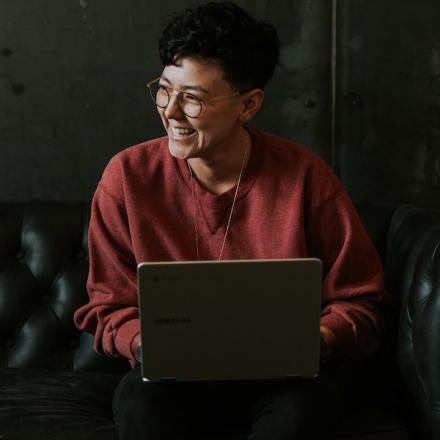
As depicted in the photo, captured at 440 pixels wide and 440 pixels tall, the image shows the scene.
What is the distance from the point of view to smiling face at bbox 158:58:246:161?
63.2 inches

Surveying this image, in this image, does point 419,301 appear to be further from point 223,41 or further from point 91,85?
point 91,85

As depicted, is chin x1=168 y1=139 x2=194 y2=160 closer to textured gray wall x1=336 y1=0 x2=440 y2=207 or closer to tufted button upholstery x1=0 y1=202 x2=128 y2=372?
tufted button upholstery x1=0 y1=202 x2=128 y2=372

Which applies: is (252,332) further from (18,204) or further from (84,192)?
(84,192)

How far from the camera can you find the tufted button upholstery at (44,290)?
1.93 m

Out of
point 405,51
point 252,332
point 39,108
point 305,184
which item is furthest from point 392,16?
point 252,332

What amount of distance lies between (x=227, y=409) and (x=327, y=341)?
0.78 ft

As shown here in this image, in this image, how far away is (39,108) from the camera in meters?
2.25

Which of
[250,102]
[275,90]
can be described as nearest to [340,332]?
[250,102]

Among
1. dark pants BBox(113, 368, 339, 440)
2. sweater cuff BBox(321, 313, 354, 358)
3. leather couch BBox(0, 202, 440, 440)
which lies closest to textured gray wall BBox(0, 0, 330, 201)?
leather couch BBox(0, 202, 440, 440)

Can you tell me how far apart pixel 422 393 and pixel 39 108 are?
4.36 feet

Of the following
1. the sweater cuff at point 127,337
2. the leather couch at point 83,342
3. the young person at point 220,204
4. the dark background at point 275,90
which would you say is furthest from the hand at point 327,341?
the dark background at point 275,90

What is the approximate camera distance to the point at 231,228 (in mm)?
1709

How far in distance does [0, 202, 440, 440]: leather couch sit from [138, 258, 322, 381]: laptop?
0.90ft

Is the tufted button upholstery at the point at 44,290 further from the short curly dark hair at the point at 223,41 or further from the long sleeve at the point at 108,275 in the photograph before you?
the short curly dark hair at the point at 223,41
